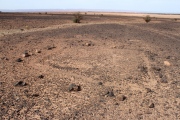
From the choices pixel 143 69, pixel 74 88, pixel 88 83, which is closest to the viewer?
pixel 74 88

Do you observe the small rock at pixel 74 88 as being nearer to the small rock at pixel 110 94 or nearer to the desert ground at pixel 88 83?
the desert ground at pixel 88 83

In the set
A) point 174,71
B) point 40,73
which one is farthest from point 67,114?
point 174,71

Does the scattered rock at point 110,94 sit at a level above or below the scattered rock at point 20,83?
below

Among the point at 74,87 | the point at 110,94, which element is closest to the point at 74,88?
the point at 74,87

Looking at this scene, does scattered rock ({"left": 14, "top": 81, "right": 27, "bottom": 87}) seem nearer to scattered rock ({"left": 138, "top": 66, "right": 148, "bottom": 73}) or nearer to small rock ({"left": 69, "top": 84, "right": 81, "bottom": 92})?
small rock ({"left": 69, "top": 84, "right": 81, "bottom": 92})

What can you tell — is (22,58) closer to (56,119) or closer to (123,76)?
(123,76)

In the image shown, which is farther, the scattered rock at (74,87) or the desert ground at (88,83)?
the scattered rock at (74,87)

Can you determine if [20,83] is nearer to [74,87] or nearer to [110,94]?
[74,87]

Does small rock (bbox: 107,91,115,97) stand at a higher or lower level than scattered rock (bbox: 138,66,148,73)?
lower

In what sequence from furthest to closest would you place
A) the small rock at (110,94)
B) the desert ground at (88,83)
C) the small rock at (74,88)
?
the small rock at (74,88) < the small rock at (110,94) < the desert ground at (88,83)

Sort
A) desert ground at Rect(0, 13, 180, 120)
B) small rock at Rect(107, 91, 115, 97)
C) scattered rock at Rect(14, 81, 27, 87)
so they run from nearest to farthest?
desert ground at Rect(0, 13, 180, 120), small rock at Rect(107, 91, 115, 97), scattered rock at Rect(14, 81, 27, 87)

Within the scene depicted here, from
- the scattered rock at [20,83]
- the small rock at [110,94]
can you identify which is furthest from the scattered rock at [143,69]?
the scattered rock at [20,83]

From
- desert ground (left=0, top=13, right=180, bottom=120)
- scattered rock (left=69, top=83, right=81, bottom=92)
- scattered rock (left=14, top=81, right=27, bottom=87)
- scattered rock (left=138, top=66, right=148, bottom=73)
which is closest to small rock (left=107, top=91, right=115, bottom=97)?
desert ground (left=0, top=13, right=180, bottom=120)

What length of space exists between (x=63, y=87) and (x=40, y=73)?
1.39 m
